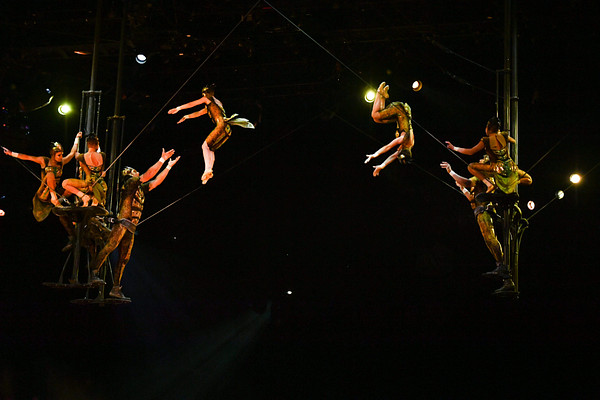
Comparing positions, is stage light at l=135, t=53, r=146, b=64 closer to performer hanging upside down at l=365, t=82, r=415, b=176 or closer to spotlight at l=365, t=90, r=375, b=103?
spotlight at l=365, t=90, r=375, b=103

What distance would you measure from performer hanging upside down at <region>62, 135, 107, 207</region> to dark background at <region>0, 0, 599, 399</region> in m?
1.80

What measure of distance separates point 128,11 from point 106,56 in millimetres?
1013

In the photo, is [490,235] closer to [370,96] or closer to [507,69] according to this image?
[507,69]

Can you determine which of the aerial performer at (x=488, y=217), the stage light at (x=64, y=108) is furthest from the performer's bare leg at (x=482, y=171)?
the stage light at (x=64, y=108)

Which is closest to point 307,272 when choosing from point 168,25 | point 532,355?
point 532,355

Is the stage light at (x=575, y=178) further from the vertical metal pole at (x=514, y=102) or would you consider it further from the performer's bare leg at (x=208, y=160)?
the performer's bare leg at (x=208, y=160)

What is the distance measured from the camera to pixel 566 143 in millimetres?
10570

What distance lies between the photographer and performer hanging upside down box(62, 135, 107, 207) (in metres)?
8.06

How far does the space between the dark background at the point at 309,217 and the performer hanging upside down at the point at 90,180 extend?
1801 millimetres

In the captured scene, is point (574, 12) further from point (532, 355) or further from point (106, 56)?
point (106, 56)

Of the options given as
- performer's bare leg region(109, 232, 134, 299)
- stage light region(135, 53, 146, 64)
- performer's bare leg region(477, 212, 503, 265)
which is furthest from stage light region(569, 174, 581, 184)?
stage light region(135, 53, 146, 64)

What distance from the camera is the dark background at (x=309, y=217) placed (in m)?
9.67

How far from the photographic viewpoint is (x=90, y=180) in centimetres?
812

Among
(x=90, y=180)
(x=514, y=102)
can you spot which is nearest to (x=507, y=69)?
(x=514, y=102)
